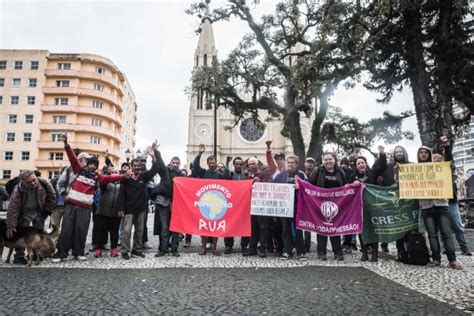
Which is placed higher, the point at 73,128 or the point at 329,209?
the point at 73,128

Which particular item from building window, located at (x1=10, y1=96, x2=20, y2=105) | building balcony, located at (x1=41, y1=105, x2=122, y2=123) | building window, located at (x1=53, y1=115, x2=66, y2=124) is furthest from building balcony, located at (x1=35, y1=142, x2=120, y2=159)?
building window, located at (x1=10, y1=96, x2=20, y2=105)

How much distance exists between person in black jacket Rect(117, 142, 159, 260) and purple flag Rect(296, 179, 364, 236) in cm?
319

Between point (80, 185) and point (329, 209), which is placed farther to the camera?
point (329, 209)

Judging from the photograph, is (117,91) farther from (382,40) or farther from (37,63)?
(382,40)

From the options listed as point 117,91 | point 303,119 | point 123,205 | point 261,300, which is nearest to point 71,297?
point 261,300

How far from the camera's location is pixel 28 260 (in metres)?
6.00

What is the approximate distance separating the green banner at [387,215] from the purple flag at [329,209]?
24 cm

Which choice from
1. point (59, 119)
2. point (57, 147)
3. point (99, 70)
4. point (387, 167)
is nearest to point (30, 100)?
point (59, 119)

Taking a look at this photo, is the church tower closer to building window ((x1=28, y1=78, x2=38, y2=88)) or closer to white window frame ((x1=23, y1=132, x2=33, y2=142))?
white window frame ((x1=23, y1=132, x2=33, y2=142))

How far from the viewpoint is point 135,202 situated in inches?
257

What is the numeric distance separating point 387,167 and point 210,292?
4867 millimetres

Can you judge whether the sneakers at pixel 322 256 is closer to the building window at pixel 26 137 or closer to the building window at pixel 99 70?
the building window at pixel 26 137

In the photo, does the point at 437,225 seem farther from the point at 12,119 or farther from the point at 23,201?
the point at 12,119

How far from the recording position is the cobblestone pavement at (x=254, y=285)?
3.46 m
